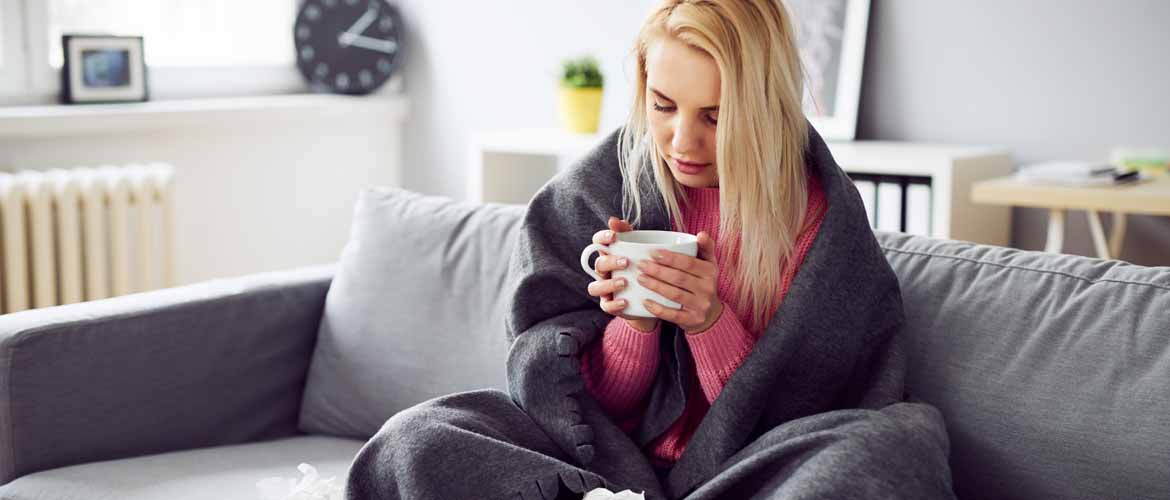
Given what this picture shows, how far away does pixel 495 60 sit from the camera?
12.0 feet

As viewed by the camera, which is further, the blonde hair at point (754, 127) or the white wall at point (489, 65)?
the white wall at point (489, 65)

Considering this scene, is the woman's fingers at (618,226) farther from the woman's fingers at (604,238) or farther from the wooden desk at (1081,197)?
the wooden desk at (1081,197)

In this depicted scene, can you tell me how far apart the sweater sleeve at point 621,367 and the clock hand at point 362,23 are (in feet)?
7.88

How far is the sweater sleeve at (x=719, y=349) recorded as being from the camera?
53.7 inches

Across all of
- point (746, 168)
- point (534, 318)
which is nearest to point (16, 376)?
point (534, 318)

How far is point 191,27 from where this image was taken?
134 inches

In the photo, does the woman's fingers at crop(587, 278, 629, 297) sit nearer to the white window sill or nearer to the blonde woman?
the blonde woman

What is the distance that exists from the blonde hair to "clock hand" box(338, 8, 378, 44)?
2340 millimetres

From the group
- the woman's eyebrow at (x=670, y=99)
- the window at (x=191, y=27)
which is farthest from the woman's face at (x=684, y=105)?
the window at (x=191, y=27)

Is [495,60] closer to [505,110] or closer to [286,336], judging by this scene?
[505,110]

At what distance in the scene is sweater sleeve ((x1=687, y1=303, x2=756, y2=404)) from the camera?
4.47 feet

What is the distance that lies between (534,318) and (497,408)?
137 mm

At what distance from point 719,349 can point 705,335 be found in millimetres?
29

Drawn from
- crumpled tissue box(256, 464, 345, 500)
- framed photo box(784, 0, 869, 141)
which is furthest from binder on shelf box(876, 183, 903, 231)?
crumpled tissue box(256, 464, 345, 500)
